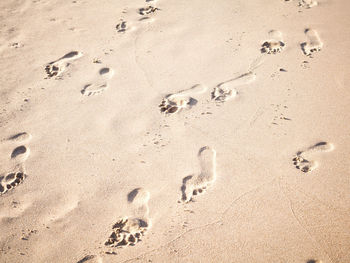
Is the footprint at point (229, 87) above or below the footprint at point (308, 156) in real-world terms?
above

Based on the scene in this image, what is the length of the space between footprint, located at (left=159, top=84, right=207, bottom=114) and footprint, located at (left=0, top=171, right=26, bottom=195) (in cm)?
110

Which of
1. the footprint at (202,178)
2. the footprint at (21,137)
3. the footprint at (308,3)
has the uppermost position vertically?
the footprint at (308,3)

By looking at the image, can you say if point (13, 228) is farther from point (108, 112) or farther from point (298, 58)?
point (298, 58)

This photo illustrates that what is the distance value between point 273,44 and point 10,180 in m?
2.50

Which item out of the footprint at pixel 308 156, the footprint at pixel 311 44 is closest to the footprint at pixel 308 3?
the footprint at pixel 311 44

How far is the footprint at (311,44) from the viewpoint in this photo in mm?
2572

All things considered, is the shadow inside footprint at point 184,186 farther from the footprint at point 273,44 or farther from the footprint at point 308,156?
the footprint at point 273,44

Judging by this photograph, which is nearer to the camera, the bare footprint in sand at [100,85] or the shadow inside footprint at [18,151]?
the shadow inside footprint at [18,151]

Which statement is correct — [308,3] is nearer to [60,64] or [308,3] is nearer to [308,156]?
[308,156]

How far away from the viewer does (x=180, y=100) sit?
2.25 m

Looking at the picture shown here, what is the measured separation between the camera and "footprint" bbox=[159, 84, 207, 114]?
2.20 metres

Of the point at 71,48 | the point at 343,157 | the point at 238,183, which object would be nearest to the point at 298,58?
the point at 343,157

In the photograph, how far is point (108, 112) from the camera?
222 centimetres

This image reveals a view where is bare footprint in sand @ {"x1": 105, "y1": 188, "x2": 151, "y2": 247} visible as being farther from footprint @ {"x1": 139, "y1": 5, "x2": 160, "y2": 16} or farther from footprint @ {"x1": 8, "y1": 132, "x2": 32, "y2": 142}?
footprint @ {"x1": 139, "y1": 5, "x2": 160, "y2": 16}
